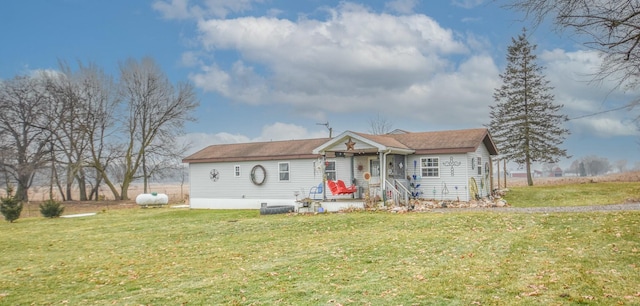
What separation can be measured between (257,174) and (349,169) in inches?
221

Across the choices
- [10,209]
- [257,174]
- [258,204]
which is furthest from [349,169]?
[10,209]

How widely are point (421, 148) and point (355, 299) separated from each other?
57.0 feet

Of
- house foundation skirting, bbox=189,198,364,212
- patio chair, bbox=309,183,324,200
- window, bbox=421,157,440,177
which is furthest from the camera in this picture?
patio chair, bbox=309,183,324,200

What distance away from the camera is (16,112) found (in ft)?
124

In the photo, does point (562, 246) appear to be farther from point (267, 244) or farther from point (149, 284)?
point (149, 284)

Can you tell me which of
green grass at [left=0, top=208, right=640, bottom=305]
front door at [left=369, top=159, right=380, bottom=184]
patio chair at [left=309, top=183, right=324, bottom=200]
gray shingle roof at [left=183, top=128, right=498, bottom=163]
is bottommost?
green grass at [left=0, top=208, right=640, bottom=305]

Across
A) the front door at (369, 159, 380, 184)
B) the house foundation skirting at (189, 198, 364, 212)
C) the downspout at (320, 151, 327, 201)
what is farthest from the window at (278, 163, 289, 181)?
the front door at (369, 159, 380, 184)

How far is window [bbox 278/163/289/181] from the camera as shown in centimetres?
2528

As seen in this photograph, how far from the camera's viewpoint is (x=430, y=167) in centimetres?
2297

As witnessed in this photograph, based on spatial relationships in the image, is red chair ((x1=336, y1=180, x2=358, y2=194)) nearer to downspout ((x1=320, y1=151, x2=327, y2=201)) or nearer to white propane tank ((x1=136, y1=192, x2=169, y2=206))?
downspout ((x1=320, y1=151, x2=327, y2=201))

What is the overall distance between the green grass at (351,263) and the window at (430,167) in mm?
6470

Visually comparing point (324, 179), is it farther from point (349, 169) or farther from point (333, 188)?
point (349, 169)

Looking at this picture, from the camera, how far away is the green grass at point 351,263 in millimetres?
6824

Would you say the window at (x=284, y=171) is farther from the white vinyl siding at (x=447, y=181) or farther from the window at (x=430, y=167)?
the window at (x=430, y=167)
